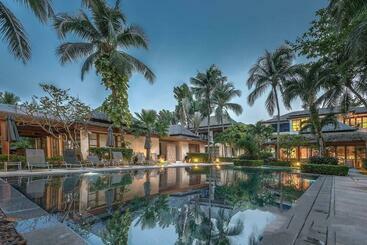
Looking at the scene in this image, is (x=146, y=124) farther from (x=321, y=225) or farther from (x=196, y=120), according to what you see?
(x=196, y=120)

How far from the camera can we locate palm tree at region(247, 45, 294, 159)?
993 inches

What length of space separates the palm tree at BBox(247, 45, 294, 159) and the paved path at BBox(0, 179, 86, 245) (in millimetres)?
23555

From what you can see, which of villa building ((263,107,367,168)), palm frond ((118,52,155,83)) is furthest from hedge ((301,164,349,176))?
palm frond ((118,52,155,83))

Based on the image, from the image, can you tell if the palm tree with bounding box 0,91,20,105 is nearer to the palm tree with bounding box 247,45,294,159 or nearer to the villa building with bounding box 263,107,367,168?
the palm tree with bounding box 247,45,294,159

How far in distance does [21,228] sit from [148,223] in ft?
6.50

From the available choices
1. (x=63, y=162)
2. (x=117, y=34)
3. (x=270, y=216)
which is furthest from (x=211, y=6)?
(x=270, y=216)

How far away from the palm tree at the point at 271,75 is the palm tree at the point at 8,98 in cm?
2940

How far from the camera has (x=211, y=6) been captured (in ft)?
69.4

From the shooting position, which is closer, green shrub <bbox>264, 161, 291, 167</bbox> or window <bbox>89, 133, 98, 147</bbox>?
window <bbox>89, 133, 98, 147</bbox>

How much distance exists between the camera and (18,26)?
7262 millimetres

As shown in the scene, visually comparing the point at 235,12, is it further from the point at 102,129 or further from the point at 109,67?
the point at 102,129

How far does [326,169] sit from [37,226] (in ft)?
51.6

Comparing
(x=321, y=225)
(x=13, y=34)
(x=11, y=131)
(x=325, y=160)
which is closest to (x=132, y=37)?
(x=11, y=131)

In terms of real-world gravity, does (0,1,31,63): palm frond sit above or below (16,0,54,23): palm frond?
below
